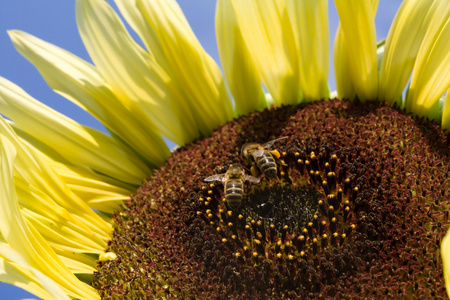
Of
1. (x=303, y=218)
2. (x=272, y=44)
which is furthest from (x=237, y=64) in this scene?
(x=303, y=218)

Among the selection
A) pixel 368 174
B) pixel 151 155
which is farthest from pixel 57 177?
pixel 368 174

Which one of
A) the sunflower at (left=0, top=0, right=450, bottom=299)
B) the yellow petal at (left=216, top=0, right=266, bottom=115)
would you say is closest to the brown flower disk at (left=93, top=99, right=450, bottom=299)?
the sunflower at (left=0, top=0, right=450, bottom=299)

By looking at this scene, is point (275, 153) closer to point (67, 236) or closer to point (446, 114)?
point (446, 114)

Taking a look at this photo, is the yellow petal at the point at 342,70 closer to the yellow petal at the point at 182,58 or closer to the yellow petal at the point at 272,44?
the yellow petal at the point at 272,44

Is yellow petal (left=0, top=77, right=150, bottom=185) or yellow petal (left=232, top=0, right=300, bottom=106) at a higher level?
yellow petal (left=232, top=0, right=300, bottom=106)

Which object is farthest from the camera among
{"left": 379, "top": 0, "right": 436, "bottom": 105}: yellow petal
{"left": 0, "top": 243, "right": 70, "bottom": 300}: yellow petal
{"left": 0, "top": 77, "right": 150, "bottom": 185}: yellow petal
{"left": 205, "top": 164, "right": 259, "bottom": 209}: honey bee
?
{"left": 0, "top": 77, "right": 150, "bottom": 185}: yellow petal

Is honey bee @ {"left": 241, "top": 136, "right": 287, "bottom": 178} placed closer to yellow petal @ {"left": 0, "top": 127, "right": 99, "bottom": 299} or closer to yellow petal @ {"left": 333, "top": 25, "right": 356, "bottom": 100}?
yellow petal @ {"left": 333, "top": 25, "right": 356, "bottom": 100}

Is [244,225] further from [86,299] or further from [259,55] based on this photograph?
[259,55]
